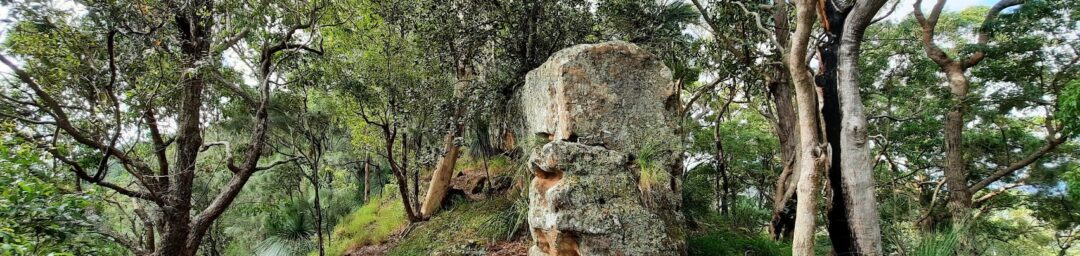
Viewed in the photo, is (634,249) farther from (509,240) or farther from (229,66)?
(229,66)

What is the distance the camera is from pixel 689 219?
6812mm

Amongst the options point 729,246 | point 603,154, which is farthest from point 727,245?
point 603,154

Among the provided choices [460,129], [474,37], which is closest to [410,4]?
[474,37]

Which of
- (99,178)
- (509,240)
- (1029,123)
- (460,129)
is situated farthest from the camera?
(1029,123)

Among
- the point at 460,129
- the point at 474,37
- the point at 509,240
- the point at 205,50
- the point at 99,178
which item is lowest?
the point at 509,240

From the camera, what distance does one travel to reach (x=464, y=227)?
7340 mm

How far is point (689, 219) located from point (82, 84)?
23.4 ft

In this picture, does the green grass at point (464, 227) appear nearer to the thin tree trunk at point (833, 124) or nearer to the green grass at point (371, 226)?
the green grass at point (371, 226)

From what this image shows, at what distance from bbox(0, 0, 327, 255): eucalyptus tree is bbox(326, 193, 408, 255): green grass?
310cm

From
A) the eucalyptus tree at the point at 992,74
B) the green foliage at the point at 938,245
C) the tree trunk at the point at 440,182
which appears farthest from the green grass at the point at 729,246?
the tree trunk at the point at 440,182

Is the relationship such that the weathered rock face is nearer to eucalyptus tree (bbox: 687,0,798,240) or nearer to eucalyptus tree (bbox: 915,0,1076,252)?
eucalyptus tree (bbox: 687,0,798,240)

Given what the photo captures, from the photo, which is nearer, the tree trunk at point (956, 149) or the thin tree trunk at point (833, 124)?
the thin tree trunk at point (833, 124)

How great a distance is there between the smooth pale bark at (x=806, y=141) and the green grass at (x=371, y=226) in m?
6.65

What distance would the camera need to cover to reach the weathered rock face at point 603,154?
4441 millimetres
